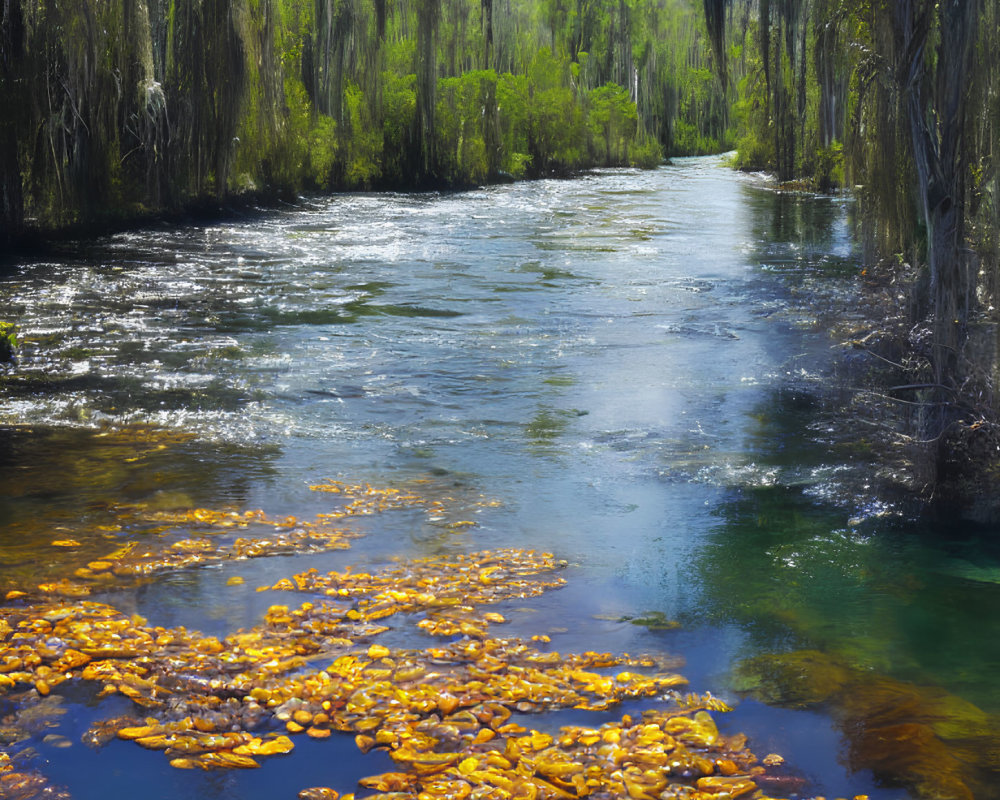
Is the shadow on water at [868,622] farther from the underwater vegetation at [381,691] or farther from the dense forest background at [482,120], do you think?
the dense forest background at [482,120]

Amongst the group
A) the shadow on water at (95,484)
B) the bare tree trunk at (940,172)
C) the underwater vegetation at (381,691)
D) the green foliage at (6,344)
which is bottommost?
the underwater vegetation at (381,691)

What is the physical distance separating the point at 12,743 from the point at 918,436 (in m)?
5.94

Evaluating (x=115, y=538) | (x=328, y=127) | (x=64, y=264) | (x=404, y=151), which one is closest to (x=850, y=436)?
(x=115, y=538)

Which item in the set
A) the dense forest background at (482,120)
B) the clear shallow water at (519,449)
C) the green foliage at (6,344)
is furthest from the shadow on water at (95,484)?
the dense forest background at (482,120)

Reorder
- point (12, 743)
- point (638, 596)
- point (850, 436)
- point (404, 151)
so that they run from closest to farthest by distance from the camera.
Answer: point (12, 743)
point (638, 596)
point (850, 436)
point (404, 151)

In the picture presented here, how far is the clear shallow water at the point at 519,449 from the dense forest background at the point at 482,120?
4.14 ft

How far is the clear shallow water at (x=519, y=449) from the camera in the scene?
5.78 meters

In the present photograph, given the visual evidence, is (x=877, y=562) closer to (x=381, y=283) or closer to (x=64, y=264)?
(x=381, y=283)

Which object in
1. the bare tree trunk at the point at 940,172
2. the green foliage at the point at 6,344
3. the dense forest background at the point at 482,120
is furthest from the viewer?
the green foliage at the point at 6,344

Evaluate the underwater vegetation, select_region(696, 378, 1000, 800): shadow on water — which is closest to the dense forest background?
→ select_region(696, 378, 1000, 800): shadow on water

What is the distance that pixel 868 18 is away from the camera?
318 inches

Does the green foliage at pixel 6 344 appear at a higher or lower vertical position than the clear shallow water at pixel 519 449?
higher

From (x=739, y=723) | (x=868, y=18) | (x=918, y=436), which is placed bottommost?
(x=739, y=723)

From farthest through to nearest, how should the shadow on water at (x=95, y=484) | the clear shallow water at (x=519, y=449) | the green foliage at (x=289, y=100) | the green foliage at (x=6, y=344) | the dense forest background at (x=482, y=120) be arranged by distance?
the green foliage at (x=289, y=100), the green foliage at (x=6, y=344), the dense forest background at (x=482, y=120), the shadow on water at (x=95, y=484), the clear shallow water at (x=519, y=449)
